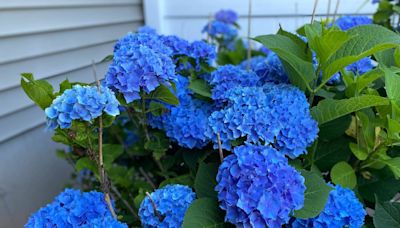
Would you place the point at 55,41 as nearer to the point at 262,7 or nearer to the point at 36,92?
the point at 36,92

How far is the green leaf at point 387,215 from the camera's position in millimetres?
853

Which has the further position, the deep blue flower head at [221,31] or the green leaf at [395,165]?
the deep blue flower head at [221,31]

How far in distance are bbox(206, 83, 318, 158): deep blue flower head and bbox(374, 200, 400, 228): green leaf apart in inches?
8.7

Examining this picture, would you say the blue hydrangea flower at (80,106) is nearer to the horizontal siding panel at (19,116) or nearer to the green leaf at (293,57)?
the green leaf at (293,57)

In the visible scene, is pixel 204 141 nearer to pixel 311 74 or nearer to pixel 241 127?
pixel 241 127

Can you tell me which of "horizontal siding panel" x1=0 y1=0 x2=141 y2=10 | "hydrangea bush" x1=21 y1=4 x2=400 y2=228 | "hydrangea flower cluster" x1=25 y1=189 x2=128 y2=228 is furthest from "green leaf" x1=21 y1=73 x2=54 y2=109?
"horizontal siding panel" x1=0 y1=0 x2=141 y2=10

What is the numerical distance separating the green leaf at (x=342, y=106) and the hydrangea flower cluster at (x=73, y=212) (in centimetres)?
51

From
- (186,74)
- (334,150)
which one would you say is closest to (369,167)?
(334,150)

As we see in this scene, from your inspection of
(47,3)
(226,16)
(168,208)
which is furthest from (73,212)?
(226,16)

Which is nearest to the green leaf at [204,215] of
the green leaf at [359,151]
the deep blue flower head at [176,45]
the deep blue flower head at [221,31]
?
the green leaf at [359,151]

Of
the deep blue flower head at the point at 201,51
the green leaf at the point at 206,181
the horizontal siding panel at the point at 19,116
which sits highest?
the deep blue flower head at the point at 201,51

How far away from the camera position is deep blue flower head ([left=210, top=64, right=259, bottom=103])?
1036 mm

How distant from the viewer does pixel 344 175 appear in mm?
957

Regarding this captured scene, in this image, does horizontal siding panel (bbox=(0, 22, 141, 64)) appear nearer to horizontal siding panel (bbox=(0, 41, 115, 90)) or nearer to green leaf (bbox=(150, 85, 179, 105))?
horizontal siding panel (bbox=(0, 41, 115, 90))
